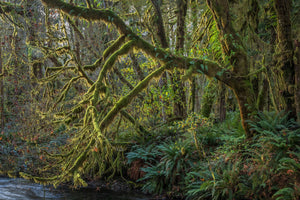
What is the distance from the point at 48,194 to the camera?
8562 millimetres

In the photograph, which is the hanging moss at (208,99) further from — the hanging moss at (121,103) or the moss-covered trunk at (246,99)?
the hanging moss at (121,103)

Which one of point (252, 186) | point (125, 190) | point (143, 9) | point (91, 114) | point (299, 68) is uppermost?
point (143, 9)

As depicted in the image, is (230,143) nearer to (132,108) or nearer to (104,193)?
(132,108)

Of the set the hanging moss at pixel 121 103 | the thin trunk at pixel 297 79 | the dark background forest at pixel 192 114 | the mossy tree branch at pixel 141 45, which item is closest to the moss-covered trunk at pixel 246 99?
the dark background forest at pixel 192 114

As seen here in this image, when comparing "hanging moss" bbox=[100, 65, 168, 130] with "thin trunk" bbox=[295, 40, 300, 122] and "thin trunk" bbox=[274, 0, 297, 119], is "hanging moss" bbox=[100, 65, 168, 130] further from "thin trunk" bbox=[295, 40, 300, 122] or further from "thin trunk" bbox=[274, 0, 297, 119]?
"thin trunk" bbox=[295, 40, 300, 122]

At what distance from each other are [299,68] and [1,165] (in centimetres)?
1050

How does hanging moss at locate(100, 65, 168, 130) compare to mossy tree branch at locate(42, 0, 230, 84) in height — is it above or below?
below

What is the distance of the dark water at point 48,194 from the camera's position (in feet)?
26.8

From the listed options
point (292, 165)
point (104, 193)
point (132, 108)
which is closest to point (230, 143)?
point (292, 165)

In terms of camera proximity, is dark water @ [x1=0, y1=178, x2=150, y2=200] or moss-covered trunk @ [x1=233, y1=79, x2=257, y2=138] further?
dark water @ [x1=0, y1=178, x2=150, y2=200]

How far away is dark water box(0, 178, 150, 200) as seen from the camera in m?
8.16

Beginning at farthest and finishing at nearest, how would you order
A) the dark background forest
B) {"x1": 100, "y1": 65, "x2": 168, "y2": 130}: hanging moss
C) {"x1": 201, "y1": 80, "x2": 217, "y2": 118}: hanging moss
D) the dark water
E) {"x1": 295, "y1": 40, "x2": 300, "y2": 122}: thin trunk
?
{"x1": 201, "y1": 80, "x2": 217, "y2": 118}: hanging moss < the dark water < {"x1": 295, "y1": 40, "x2": 300, "y2": 122}: thin trunk < the dark background forest < {"x1": 100, "y1": 65, "x2": 168, "y2": 130}: hanging moss

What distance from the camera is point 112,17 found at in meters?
6.48

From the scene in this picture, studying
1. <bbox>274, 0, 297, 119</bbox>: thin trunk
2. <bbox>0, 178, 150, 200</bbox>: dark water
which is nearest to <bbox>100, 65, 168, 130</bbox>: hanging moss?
<bbox>274, 0, 297, 119</bbox>: thin trunk
